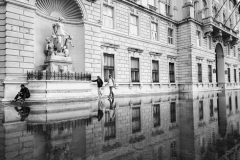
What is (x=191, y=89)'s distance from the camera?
72.3 ft

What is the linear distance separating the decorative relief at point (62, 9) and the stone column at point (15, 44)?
1.89m

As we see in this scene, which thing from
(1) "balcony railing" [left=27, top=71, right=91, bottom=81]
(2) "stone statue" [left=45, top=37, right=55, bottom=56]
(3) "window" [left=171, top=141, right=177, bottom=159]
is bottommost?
(3) "window" [left=171, top=141, right=177, bottom=159]

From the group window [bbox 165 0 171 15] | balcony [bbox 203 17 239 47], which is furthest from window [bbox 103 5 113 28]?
balcony [bbox 203 17 239 47]

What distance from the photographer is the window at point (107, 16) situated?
52.4 ft

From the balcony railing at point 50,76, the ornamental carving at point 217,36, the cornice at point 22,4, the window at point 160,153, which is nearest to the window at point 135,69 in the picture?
the balcony railing at point 50,76

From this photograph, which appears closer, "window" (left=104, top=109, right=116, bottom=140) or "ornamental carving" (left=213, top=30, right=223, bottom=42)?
"window" (left=104, top=109, right=116, bottom=140)

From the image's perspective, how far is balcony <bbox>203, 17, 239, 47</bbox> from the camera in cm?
2455

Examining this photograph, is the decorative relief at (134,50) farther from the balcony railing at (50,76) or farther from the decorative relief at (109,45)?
the balcony railing at (50,76)

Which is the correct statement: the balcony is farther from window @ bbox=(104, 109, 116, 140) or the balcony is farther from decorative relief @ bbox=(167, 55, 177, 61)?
window @ bbox=(104, 109, 116, 140)

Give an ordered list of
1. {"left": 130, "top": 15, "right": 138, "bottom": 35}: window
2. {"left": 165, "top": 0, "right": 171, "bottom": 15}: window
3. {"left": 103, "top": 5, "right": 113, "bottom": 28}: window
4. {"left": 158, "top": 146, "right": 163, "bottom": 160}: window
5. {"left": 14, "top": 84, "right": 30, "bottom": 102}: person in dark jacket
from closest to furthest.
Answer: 1. {"left": 158, "top": 146, "right": 163, "bottom": 160}: window
2. {"left": 14, "top": 84, "right": 30, "bottom": 102}: person in dark jacket
3. {"left": 103, "top": 5, "right": 113, "bottom": 28}: window
4. {"left": 130, "top": 15, "right": 138, "bottom": 35}: window
5. {"left": 165, "top": 0, "right": 171, "bottom": 15}: window

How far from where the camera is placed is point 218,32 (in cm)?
2667

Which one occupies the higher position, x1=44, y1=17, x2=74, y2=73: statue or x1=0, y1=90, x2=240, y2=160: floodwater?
x1=44, y1=17, x2=74, y2=73: statue

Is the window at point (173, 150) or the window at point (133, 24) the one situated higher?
the window at point (133, 24)

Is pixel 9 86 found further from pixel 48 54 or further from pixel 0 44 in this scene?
pixel 48 54
